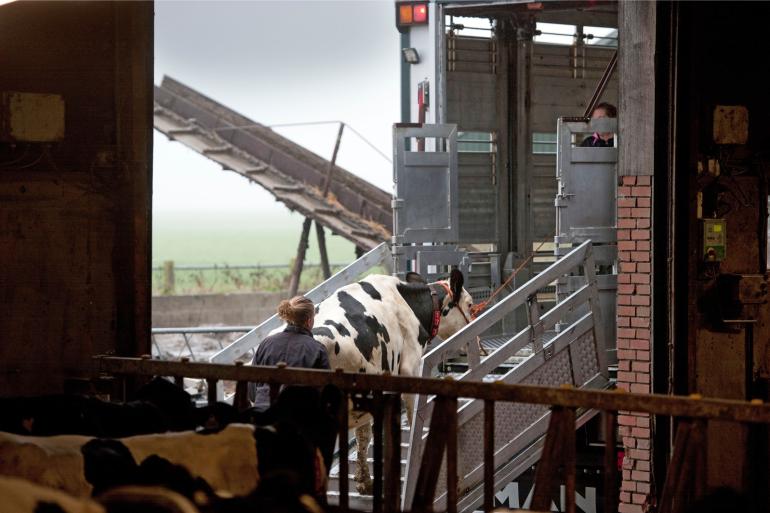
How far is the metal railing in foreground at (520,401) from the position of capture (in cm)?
518

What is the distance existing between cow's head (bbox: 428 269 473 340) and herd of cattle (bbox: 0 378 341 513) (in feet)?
18.9

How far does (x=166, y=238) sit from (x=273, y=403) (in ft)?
334

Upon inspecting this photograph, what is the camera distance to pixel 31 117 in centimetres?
698

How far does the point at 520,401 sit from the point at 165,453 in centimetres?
175

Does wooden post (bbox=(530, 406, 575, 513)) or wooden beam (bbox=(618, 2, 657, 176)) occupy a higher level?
wooden beam (bbox=(618, 2, 657, 176))

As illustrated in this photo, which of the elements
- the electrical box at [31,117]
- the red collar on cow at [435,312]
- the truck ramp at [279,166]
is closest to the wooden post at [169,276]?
the truck ramp at [279,166]

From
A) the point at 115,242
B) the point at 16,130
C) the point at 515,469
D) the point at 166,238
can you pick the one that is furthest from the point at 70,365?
the point at 166,238

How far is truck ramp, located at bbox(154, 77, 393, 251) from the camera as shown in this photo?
18125 millimetres

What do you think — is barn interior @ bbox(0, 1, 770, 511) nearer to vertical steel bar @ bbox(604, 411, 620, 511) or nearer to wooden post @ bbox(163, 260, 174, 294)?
vertical steel bar @ bbox(604, 411, 620, 511)

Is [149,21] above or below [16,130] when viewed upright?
above

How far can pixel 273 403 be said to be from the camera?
5793 mm

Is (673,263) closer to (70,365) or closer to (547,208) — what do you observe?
(70,365)

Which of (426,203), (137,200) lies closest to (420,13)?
(426,203)

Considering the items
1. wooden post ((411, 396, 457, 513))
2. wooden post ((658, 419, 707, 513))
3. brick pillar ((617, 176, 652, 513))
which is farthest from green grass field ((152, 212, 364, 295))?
wooden post ((658, 419, 707, 513))
